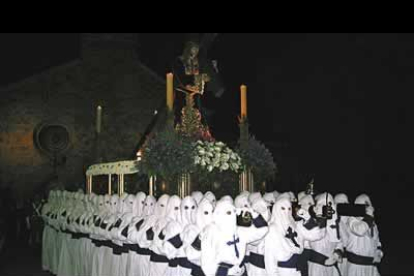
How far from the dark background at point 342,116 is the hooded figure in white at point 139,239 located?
3.89m

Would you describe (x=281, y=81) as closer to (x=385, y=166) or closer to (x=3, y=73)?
(x=385, y=166)

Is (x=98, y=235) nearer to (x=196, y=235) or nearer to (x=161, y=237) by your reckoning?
(x=161, y=237)

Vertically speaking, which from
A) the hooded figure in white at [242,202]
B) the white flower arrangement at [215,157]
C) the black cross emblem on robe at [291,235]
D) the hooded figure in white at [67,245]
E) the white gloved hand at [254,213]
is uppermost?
the white flower arrangement at [215,157]

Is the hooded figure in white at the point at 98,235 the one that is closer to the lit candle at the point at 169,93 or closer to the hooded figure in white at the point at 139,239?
the hooded figure in white at the point at 139,239

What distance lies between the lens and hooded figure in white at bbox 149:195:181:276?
5887 millimetres

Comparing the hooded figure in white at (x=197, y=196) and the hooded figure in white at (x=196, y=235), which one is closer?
the hooded figure in white at (x=196, y=235)

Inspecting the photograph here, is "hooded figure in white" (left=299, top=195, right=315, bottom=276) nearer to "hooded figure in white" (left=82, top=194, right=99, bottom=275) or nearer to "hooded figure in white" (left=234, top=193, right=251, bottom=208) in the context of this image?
"hooded figure in white" (left=234, top=193, right=251, bottom=208)

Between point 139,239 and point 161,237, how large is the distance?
555mm

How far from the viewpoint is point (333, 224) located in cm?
646

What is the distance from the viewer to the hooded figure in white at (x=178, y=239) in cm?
567

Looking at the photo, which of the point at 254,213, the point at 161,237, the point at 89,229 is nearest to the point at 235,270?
the point at 254,213

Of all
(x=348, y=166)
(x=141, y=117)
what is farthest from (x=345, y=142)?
(x=141, y=117)

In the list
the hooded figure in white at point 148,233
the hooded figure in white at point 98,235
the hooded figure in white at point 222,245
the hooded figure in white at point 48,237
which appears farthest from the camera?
the hooded figure in white at point 48,237

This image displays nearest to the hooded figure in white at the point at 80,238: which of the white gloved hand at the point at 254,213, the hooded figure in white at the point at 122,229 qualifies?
the hooded figure in white at the point at 122,229
